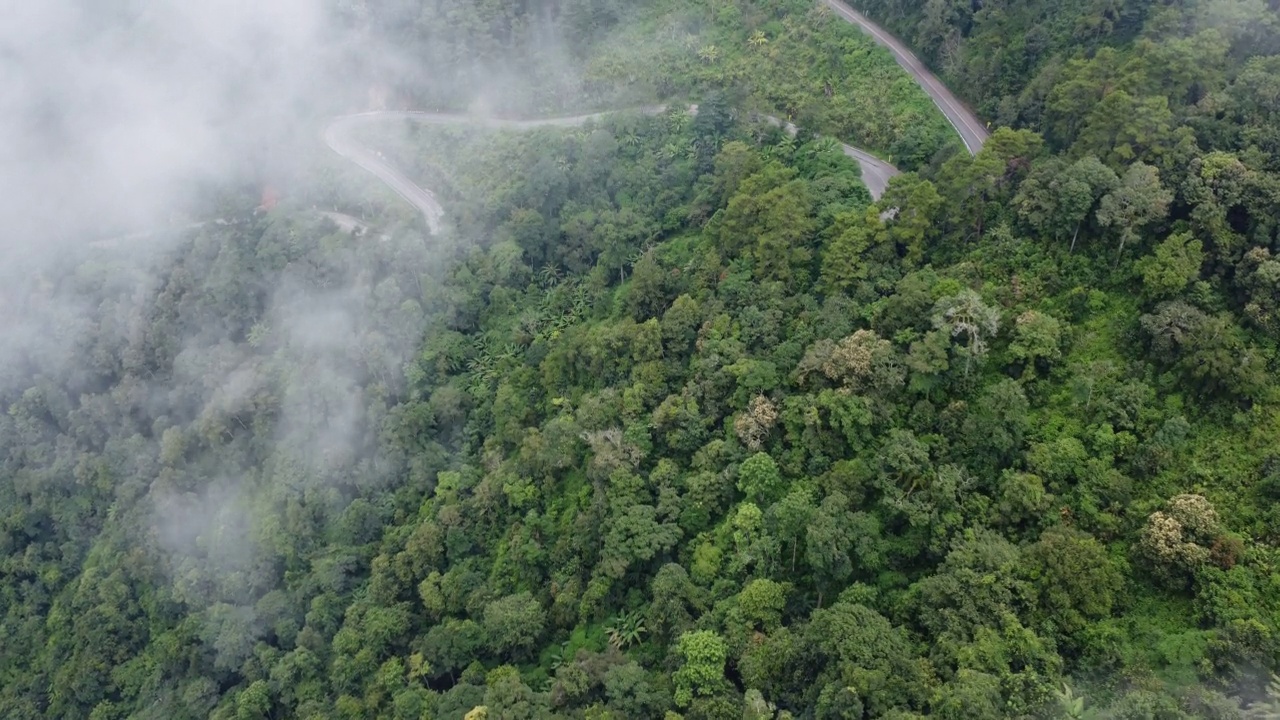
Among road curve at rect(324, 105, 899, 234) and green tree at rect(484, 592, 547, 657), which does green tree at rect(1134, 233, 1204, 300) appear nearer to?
green tree at rect(484, 592, 547, 657)

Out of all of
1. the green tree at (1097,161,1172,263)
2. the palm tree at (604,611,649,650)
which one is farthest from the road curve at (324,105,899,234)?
the palm tree at (604,611,649,650)

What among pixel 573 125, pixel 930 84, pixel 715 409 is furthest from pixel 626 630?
pixel 573 125

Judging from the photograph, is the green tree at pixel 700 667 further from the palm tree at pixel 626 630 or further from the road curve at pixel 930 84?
the road curve at pixel 930 84

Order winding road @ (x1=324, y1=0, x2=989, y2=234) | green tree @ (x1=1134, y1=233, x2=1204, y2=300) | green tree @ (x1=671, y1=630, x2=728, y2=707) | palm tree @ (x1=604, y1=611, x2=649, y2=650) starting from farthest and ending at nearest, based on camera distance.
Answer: winding road @ (x1=324, y1=0, x2=989, y2=234)
palm tree @ (x1=604, y1=611, x2=649, y2=650)
green tree @ (x1=1134, y1=233, x2=1204, y2=300)
green tree @ (x1=671, y1=630, x2=728, y2=707)

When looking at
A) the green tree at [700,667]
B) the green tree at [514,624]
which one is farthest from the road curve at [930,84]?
the green tree at [514,624]

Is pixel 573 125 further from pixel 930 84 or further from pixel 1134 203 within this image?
pixel 1134 203

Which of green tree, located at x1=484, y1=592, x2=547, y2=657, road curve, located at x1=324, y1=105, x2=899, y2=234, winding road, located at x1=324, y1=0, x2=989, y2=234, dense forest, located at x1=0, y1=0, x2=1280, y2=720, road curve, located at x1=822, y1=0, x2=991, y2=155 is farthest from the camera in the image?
road curve, located at x1=324, y1=105, x2=899, y2=234

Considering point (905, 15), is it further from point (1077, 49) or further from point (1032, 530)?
point (1032, 530)
